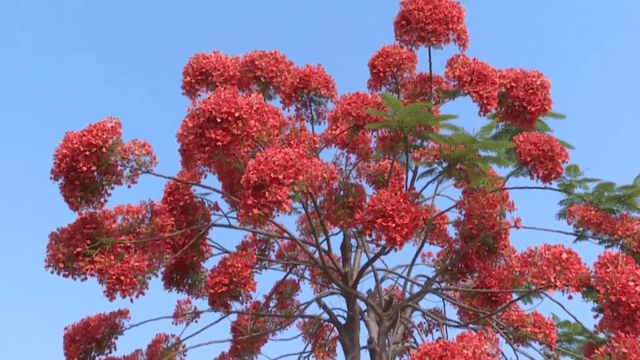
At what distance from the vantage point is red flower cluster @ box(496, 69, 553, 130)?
9047mm

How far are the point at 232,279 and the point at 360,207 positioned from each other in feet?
5.46

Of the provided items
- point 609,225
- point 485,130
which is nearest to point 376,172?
point 485,130

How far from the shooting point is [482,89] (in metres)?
9.02

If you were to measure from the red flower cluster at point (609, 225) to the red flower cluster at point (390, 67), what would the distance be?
2.70 m

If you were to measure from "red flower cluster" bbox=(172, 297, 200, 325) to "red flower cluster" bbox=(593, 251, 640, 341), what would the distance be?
15.1ft

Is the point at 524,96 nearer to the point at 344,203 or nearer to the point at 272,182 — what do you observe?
the point at 344,203

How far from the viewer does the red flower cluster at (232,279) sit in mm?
8625

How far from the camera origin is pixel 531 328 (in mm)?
9000

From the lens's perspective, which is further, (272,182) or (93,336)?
(93,336)

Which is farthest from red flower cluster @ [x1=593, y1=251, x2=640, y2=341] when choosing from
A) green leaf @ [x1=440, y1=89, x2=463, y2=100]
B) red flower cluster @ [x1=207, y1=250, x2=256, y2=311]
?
red flower cluster @ [x1=207, y1=250, x2=256, y2=311]

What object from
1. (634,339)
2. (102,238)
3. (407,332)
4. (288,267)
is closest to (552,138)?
(634,339)

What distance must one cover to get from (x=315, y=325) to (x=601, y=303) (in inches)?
172

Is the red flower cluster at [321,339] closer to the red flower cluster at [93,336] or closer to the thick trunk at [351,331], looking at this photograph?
the thick trunk at [351,331]

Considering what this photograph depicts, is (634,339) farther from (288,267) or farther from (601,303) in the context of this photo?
(288,267)
